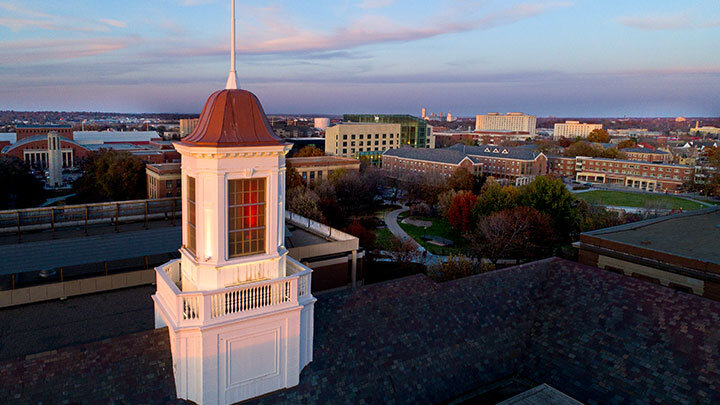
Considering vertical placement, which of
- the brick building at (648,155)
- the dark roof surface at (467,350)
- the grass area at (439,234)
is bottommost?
the grass area at (439,234)

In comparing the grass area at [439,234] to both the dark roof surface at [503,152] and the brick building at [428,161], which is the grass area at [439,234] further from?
the dark roof surface at [503,152]

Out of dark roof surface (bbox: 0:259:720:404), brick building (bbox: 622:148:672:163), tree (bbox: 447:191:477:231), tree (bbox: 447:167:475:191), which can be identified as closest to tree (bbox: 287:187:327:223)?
tree (bbox: 447:191:477:231)

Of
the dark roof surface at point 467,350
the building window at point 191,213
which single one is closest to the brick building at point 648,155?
the dark roof surface at point 467,350

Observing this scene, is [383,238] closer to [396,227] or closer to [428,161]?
[396,227]

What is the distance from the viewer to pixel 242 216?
10617 mm

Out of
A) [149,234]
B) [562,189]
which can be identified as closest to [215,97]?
[149,234]

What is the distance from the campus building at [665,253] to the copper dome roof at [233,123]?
21559mm

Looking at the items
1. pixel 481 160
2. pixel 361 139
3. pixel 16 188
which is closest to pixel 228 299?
pixel 16 188

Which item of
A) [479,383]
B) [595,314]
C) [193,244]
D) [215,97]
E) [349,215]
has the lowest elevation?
[349,215]

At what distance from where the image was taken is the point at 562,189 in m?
58.6

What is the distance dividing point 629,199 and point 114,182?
90.4 metres

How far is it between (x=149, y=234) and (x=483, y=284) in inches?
713

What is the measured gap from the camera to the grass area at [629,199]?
8385cm

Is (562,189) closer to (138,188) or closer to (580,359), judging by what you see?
(580,359)
